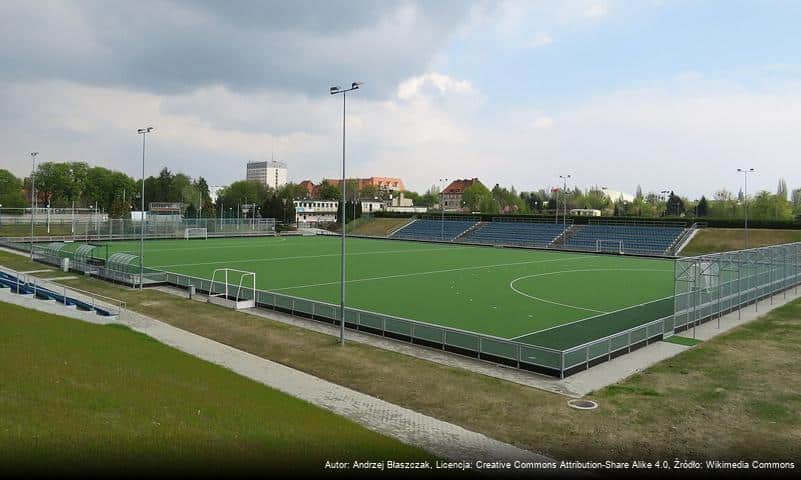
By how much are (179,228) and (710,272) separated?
76.4 meters

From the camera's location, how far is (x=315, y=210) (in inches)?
6467

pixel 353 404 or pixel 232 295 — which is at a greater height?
pixel 232 295

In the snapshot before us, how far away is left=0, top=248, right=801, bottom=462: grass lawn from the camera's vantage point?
13.7 meters

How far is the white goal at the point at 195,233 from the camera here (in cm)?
8625

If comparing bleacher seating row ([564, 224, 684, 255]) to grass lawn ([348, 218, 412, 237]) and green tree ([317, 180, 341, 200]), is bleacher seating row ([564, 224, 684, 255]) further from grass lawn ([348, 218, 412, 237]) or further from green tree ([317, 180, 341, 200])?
green tree ([317, 180, 341, 200])

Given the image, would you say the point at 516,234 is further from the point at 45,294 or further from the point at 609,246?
the point at 45,294

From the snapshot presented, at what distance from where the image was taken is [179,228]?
284ft

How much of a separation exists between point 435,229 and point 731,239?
44101 mm

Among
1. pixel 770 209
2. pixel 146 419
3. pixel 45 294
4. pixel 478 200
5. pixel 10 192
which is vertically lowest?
pixel 45 294

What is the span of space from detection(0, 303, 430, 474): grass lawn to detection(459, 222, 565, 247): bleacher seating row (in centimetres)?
6644

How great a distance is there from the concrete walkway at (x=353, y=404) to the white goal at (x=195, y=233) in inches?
2487

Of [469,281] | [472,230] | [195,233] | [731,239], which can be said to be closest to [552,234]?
[472,230]

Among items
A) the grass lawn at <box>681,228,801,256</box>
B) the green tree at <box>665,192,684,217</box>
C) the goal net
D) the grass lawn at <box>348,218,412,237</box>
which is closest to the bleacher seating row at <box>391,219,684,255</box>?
the goal net

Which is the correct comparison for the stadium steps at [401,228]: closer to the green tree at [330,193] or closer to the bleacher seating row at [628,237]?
the bleacher seating row at [628,237]
